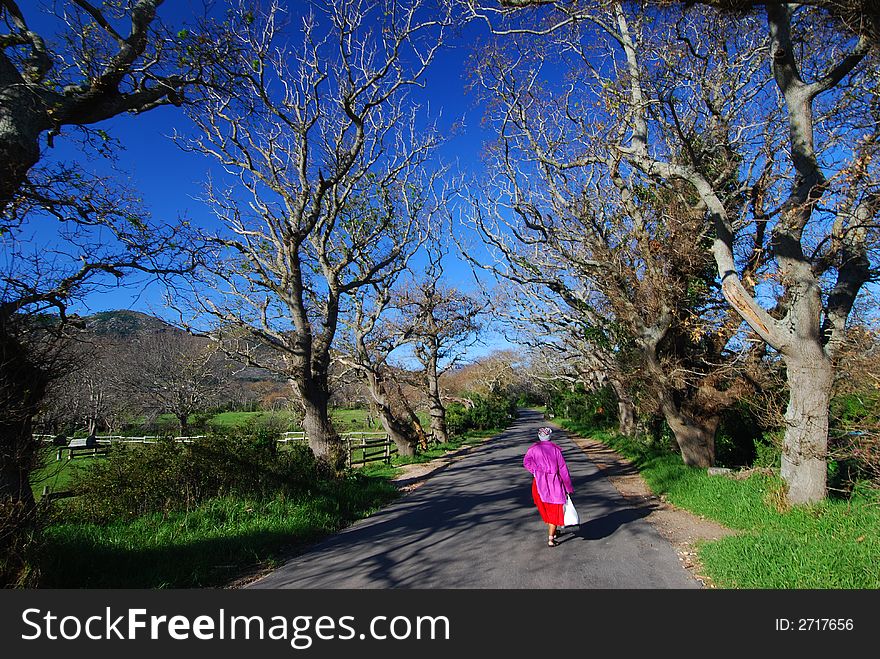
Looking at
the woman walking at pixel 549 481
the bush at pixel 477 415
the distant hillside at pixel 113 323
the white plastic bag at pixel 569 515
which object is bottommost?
the bush at pixel 477 415

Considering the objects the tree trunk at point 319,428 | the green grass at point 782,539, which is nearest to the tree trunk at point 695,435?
the green grass at point 782,539

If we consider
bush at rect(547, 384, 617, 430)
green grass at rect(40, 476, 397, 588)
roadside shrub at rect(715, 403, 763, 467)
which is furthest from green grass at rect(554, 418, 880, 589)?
bush at rect(547, 384, 617, 430)

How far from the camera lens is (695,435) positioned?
10.7m

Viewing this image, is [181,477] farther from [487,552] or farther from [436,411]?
[436,411]

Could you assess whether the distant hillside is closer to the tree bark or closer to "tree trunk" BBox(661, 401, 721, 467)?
"tree trunk" BBox(661, 401, 721, 467)

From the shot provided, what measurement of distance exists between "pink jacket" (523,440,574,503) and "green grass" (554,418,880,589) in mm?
1781

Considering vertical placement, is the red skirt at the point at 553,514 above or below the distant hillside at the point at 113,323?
below

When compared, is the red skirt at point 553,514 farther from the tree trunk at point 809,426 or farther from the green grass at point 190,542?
the green grass at point 190,542

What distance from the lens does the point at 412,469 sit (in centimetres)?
1677

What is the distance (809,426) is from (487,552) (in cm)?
478

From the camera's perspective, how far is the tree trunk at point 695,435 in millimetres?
10695

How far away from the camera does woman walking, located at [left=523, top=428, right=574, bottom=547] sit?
20.6 feet

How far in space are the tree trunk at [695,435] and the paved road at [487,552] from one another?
8.19 ft
